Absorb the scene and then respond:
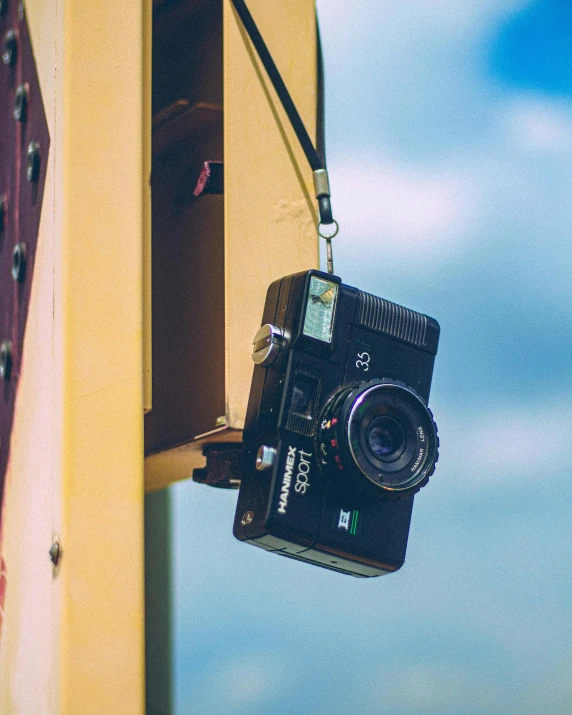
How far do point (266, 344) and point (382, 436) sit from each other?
18cm

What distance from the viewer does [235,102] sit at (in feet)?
4.74

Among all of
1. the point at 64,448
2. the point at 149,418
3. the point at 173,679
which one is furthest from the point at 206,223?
the point at 173,679

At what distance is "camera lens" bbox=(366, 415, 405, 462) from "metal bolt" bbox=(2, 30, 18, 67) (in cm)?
77

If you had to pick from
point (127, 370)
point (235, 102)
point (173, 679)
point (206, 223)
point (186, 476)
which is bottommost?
point (173, 679)

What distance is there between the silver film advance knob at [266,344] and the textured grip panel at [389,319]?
14 centimetres

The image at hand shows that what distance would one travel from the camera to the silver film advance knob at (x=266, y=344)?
131cm

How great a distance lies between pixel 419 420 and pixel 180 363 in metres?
0.38

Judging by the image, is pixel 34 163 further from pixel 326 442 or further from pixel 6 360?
pixel 326 442

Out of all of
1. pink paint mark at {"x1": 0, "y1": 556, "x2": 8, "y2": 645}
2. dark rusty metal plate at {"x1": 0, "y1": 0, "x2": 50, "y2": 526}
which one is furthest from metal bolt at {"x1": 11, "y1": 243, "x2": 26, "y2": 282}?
pink paint mark at {"x1": 0, "y1": 556, "x2": 8, "y2": 645}

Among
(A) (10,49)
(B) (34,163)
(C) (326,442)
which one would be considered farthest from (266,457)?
(A) (10,49)

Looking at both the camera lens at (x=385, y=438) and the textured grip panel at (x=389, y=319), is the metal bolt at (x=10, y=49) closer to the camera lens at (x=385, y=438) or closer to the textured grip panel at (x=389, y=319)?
the textured grip panel at (x=389, y=319)

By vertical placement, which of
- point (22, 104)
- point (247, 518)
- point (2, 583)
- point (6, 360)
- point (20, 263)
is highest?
point (22, 104)

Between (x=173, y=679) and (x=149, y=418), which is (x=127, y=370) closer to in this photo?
(x=149, y=418)

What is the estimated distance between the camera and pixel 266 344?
1.32m
